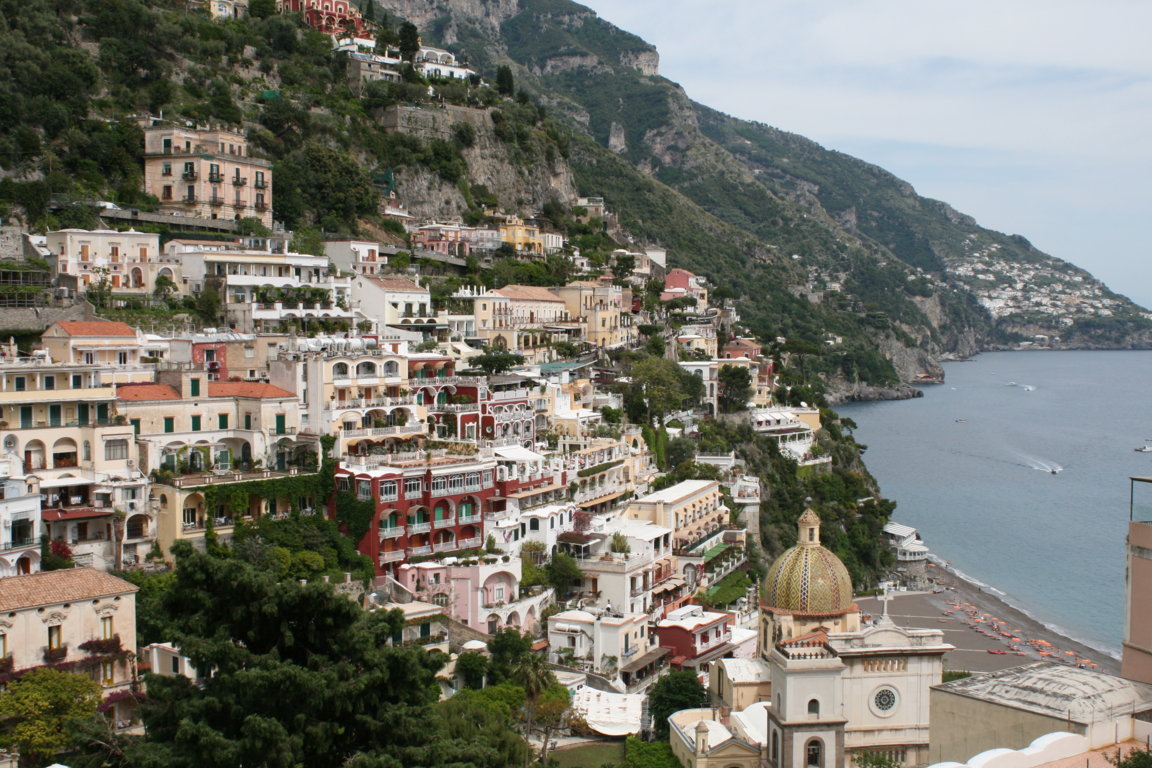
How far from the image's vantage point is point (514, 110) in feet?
301

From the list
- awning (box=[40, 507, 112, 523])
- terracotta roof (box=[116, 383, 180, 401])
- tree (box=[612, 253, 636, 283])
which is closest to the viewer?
awning (box=[40, 507, 112, 523])

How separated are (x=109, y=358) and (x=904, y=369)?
459ft

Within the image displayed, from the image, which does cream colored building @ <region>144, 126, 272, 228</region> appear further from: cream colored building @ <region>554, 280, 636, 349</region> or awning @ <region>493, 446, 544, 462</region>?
awning @ <region>493, 446, 544, 462</region>

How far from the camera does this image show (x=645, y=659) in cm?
3822

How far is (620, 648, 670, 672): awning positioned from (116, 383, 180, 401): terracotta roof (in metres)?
16.0

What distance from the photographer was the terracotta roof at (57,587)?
2797 centimetres

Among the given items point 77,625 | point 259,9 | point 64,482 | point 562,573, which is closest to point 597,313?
point 562,573

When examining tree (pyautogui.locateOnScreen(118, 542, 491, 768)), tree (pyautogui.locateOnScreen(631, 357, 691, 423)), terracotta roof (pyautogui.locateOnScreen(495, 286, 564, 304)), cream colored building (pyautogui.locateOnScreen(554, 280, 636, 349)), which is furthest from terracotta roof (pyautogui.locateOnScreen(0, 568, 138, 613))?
cream colored building (pyautogui.locateOnScreen(554, 280, 636, 349))

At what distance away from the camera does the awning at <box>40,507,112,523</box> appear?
32562 millimetres

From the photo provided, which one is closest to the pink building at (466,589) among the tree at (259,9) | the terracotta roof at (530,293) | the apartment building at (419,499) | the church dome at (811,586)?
the apartment building at (419,499)

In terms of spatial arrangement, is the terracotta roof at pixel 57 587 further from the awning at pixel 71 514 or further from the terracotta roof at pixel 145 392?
the terracotta roof at pixel 145 392

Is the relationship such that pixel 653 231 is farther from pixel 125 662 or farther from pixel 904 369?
pixel 125 662

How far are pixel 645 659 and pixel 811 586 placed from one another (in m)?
7.20

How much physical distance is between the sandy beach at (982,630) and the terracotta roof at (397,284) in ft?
79.7
